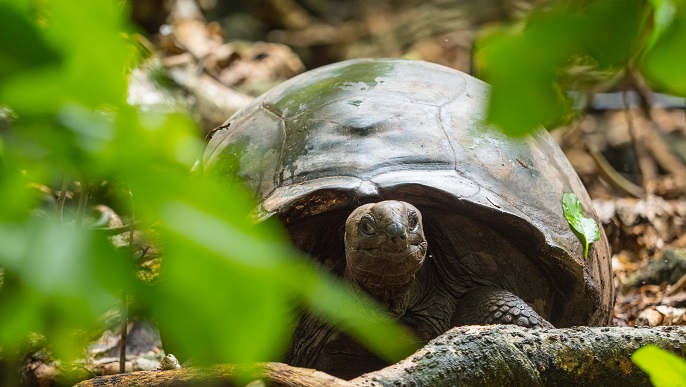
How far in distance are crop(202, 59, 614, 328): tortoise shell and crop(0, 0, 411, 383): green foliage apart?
2437 millimetres

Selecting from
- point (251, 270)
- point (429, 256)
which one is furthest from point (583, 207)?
point (251, 270)

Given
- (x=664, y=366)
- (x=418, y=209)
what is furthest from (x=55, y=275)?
(x=418, y=209)

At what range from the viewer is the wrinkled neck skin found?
3.06 meters

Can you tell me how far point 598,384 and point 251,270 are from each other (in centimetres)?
205

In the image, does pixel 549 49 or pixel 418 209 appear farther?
pixel 418 209

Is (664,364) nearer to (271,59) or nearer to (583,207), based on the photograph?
(583,207)

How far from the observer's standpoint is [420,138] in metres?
3.58

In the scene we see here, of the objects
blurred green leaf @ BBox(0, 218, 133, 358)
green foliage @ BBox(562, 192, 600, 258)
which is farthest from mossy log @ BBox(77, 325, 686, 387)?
blurred green leaf @ BBox(0, 218, 133, 358)

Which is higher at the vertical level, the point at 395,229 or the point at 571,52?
the point at 571,52

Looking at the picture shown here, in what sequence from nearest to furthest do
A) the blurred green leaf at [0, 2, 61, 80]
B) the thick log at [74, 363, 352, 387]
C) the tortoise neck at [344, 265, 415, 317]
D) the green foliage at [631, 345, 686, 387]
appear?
the blurred green leaf at [0, 2, 61, 80] → the green foliage at [631, 345, 686, 387] → the thick log at [74, 363, 352, 387] → the tortoise neck at [344, 265, 415, 317]

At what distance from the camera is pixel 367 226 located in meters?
3.09

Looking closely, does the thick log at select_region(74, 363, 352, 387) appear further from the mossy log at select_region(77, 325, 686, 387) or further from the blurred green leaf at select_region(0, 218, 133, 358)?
the blurred green leaf at select_region(0, 218, 133, 358)

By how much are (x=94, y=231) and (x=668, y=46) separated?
591mm

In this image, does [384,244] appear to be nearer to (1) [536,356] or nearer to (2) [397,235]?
(2) [397,235]
